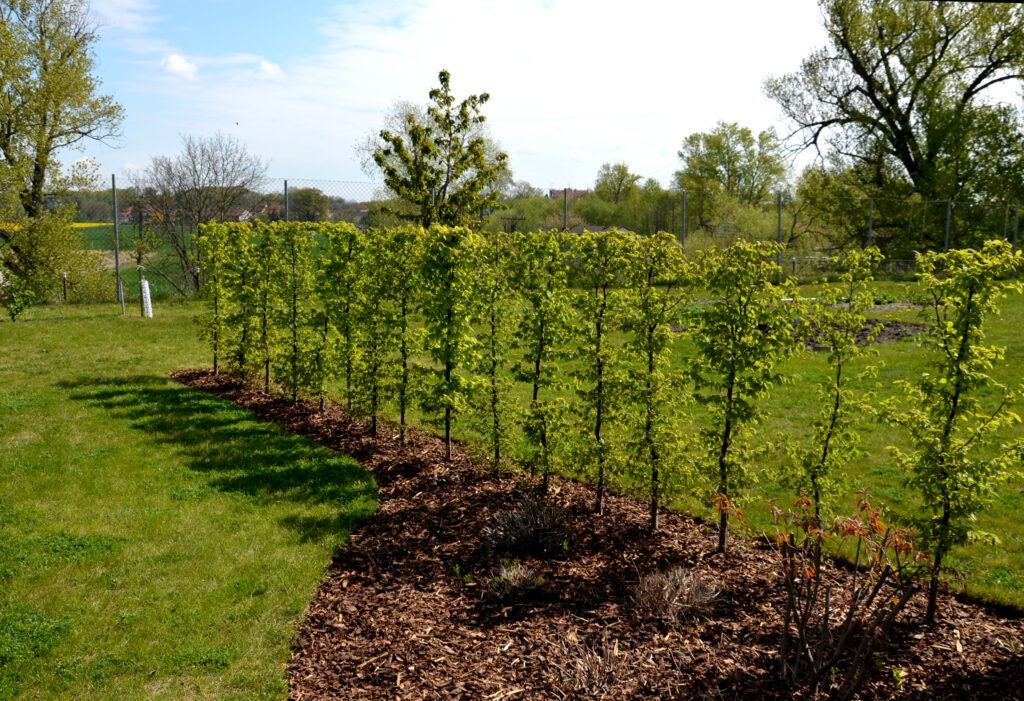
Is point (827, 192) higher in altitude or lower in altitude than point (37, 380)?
higher

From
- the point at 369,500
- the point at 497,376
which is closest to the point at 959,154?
the point at 497,376

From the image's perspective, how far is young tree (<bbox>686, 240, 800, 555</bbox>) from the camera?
514 cm

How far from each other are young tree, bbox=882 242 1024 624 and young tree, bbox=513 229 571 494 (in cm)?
279

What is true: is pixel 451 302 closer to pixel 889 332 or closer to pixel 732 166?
pixel 889 332

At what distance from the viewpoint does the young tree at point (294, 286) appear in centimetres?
910

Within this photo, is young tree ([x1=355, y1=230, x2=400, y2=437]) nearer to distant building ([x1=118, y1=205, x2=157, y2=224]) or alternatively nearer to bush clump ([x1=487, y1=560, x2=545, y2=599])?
bush clump ([x1=487, y1=560, x2=545, y2=599])

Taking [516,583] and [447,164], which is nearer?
[516,583]

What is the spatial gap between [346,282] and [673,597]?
18.2ft

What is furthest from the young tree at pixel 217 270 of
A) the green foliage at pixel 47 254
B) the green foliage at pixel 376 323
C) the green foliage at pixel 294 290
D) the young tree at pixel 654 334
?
the green foliage at pixel 47 254

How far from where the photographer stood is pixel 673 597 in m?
4.61

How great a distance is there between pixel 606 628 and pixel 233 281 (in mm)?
7713

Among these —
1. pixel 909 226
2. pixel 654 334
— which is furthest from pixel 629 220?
pixel 654 334

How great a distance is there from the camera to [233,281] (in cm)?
1000

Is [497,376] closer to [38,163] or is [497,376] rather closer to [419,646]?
[419,646]
